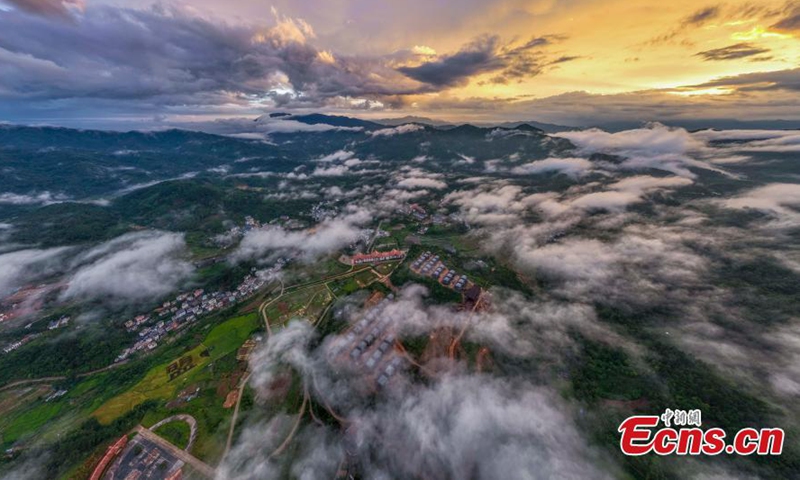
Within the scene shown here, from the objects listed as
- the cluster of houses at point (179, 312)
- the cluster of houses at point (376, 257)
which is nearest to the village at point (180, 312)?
the cluster of houses at point (179, 312)

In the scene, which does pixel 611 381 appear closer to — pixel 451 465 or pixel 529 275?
pixel 451 465

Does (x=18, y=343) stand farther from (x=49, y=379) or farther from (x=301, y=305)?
(x=301, y=305)

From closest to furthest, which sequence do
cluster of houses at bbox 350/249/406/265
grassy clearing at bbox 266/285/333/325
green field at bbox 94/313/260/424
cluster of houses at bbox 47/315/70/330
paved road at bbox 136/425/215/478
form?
paved road at bbox 136/425/215/478
green field at bbox 94/313/260/424
grassy clearing at bbox 266/285/333/325
cluster of houses at bbox 47/315/70/330
cluster of houses at bbox 350/249/406/265

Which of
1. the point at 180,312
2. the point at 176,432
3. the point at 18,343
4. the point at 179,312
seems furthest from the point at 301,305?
the point at 18,343

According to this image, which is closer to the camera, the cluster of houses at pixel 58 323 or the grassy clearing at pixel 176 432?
the grassy clearing at pixel 176 432

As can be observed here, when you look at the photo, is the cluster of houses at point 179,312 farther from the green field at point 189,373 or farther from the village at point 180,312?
the green field at point 189,373

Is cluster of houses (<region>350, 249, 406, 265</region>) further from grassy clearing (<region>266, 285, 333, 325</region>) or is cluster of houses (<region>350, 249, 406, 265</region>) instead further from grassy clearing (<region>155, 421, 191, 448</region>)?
grassy clearing (<region>155, 421, 191, 448</region>)

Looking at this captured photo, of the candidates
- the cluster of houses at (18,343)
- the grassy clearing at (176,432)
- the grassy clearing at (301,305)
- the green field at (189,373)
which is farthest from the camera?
the grassy clearing at (301,305)

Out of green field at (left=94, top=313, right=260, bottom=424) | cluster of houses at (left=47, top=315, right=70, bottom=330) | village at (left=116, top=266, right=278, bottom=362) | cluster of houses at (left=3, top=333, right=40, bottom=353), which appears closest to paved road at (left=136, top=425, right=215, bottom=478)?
green field at (left=94, top=313, right=260, bottom=424)
